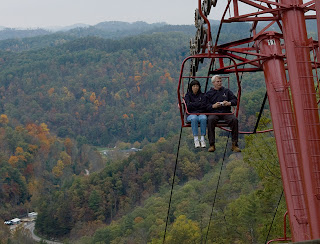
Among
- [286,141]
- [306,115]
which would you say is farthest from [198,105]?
[306,115]

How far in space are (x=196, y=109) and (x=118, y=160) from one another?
267 ft

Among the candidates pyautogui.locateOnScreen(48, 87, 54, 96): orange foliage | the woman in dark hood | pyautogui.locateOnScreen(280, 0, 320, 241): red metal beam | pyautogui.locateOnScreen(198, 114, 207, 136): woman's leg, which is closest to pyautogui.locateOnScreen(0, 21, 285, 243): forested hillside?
pyautogui.locateOnScreen(48, 87, 54, 96): orange foliage

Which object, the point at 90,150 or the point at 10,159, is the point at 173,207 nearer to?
the point at 10,159

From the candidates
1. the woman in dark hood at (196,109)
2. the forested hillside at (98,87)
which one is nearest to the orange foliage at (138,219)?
the woman in dark hood at (196,109)

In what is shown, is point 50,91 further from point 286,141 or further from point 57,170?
point 286,141

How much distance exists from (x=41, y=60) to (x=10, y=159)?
261ft

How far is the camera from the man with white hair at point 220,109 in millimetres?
8336

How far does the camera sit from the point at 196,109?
28.0 ft

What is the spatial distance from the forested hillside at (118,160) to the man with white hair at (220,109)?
812 cm

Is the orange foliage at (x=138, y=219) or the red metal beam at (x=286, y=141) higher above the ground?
the red metal beam at (x=286, y=141)

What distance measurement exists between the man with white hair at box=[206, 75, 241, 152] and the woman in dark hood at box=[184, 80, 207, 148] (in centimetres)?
9

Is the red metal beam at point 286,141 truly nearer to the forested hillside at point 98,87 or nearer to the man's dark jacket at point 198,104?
the man's dark jacket at point 198,104

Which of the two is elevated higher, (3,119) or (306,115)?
(306,115)

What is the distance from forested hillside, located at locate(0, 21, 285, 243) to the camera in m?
38.6
